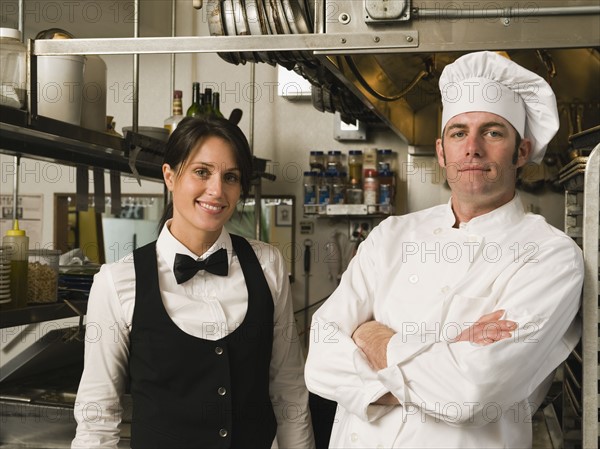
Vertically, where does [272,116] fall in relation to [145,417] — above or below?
above

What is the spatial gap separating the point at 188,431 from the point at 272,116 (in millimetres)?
2694

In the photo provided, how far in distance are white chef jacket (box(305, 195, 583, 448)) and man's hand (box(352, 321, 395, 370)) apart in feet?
0.08

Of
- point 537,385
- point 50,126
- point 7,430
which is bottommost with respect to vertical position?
point 7,430

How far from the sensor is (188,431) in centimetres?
171

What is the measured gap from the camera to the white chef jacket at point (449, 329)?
53.2 inches

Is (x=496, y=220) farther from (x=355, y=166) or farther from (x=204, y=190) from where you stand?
(x=355, y=166)

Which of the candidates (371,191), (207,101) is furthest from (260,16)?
(371,191)

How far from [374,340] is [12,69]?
1.20m

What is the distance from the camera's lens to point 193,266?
179cm

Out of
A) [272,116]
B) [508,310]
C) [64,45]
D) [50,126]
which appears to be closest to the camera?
[508,310]

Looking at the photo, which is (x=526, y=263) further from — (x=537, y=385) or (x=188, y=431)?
(x=188, y=431)

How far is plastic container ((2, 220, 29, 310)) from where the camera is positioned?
2.14m

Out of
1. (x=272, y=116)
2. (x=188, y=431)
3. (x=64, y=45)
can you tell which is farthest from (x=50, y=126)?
(x=272, y=116)

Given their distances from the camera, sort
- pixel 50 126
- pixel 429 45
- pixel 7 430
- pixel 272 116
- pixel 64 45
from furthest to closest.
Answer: pixel 272 116
pixel 7 430
pixel 50 126
pixel 64 45
pixel 429 45
